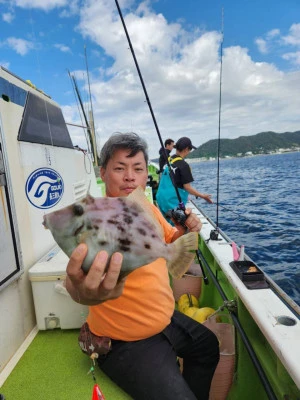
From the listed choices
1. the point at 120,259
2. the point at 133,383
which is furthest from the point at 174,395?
the point at 120,259

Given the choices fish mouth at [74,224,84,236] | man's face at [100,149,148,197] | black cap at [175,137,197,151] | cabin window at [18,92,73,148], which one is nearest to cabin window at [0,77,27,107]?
cabin window at [18,92,73,148]

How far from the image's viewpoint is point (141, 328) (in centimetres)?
177

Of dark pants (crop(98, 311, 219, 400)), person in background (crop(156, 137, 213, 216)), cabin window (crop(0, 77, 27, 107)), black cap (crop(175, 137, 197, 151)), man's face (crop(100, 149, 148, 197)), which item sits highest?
cabin window (crop(0, 77, 27, 107))

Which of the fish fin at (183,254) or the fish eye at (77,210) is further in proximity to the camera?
the fish fin at (183,254)

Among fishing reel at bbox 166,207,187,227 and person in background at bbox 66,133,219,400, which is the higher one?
fishing reel at bbox 166,207,187,227

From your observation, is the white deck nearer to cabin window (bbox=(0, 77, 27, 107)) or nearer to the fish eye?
the fish eye

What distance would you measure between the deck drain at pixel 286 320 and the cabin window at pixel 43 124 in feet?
8.54

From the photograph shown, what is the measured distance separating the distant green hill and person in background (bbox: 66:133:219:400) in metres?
85.8

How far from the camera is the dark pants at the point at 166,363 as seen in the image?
1613 mm

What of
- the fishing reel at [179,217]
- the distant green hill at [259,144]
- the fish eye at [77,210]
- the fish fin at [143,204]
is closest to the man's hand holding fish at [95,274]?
the fish eye at [77,210]

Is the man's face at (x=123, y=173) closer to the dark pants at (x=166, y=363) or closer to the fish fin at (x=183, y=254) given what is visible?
the fish fin at (x=183, y=254)

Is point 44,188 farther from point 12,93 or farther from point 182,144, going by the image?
point 182,144

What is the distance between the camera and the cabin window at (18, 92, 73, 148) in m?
2.77

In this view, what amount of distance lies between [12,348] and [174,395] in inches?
58.0
